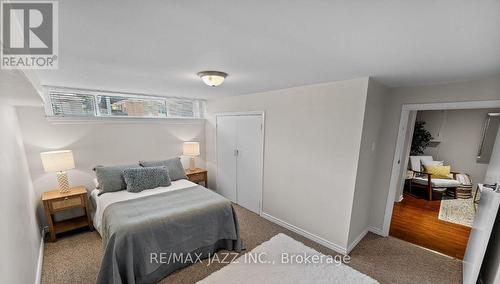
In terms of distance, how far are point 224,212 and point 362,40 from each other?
2166 mm

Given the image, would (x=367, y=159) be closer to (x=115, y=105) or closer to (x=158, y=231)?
(x=158, y=231)

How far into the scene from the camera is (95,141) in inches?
122

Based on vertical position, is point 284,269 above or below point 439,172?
below

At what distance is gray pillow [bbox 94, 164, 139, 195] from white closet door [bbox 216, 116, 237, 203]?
5.75ft

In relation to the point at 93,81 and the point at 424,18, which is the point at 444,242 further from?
the point at 93,81

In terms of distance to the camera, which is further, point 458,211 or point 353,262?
point 458,211

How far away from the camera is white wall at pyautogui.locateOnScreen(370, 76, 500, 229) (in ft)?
6.54

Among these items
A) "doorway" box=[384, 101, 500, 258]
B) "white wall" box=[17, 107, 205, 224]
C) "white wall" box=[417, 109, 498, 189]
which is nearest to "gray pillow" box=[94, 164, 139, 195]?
"white wall" box=[17, 107, 205, 224]

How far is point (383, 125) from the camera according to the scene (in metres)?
2.65

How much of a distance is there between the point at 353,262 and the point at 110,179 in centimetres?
336

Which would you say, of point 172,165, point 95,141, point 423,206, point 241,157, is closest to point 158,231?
point 172,165

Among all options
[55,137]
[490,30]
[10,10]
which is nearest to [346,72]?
[490,30]

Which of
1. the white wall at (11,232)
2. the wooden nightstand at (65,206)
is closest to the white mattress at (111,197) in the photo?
the wooden nightstand at (65,206)

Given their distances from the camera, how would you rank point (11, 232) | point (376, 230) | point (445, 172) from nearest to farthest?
point (11, 232) → point (376, 230) → point (445, 172)
